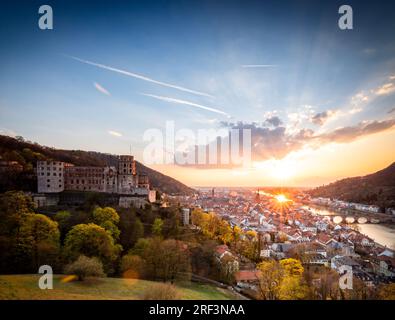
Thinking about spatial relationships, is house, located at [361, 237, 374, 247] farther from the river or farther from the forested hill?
the forested hill

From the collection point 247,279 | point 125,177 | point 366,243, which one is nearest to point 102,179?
point 125,177

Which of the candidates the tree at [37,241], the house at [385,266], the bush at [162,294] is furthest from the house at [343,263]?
the tree at [37,241]

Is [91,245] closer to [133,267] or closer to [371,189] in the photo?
[133,267]

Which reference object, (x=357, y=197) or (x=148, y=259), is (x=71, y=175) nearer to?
(x=148, y=259)

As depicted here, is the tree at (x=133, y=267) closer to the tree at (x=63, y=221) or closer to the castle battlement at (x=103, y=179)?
the tree at (x=63, y=221)

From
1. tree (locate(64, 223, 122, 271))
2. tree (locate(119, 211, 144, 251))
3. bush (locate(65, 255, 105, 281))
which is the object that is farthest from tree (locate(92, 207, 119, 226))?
bush (locate(65, 255, 105, 281))
